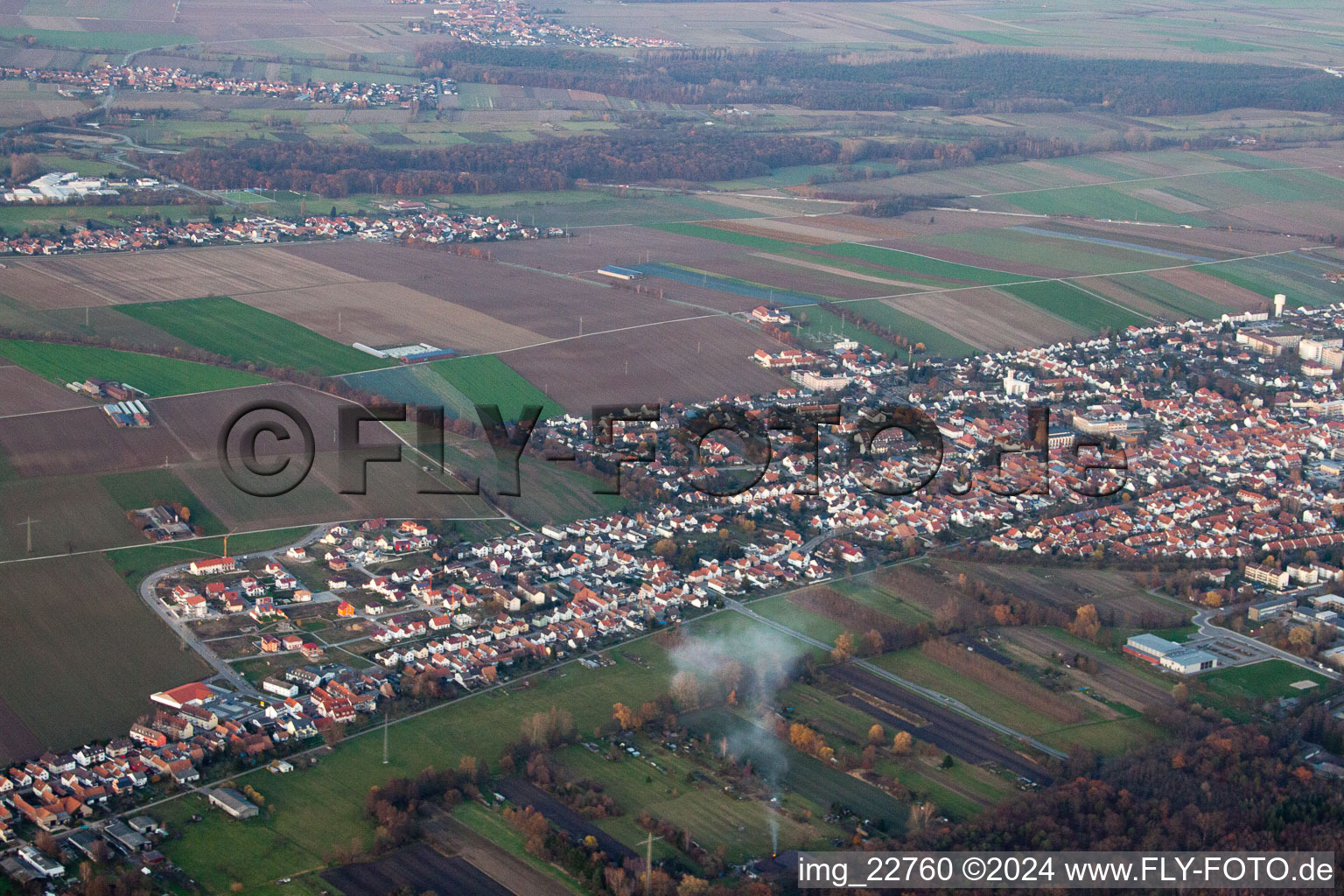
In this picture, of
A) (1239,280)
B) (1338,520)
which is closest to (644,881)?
(1338,520)

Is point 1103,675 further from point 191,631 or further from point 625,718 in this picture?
point 191,631

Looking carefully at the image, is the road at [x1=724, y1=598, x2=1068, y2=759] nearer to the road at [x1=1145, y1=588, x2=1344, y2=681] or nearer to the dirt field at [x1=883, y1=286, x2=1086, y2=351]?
the road at [x1=1145, y1=588, x2=1344, y2=681]

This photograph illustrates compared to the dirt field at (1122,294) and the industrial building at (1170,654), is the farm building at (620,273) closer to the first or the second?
the dirt field at (1122,294)

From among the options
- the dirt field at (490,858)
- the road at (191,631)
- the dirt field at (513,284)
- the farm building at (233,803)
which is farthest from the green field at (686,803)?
the dirt field at (513,284)

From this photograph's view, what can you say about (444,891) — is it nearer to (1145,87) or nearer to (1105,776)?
(1105,776)

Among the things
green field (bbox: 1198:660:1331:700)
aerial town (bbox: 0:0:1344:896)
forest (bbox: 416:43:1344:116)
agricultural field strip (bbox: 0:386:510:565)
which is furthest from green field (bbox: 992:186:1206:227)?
green field (bbox: 1198:660:1331:700)

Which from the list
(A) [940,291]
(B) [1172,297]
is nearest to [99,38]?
(A) [940,291]

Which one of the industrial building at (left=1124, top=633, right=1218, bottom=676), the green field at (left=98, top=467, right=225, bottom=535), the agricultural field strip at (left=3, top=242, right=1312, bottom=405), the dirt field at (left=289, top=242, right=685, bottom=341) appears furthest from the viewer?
the dirt field at (left=289, top=242, right=685, bottom=341)
